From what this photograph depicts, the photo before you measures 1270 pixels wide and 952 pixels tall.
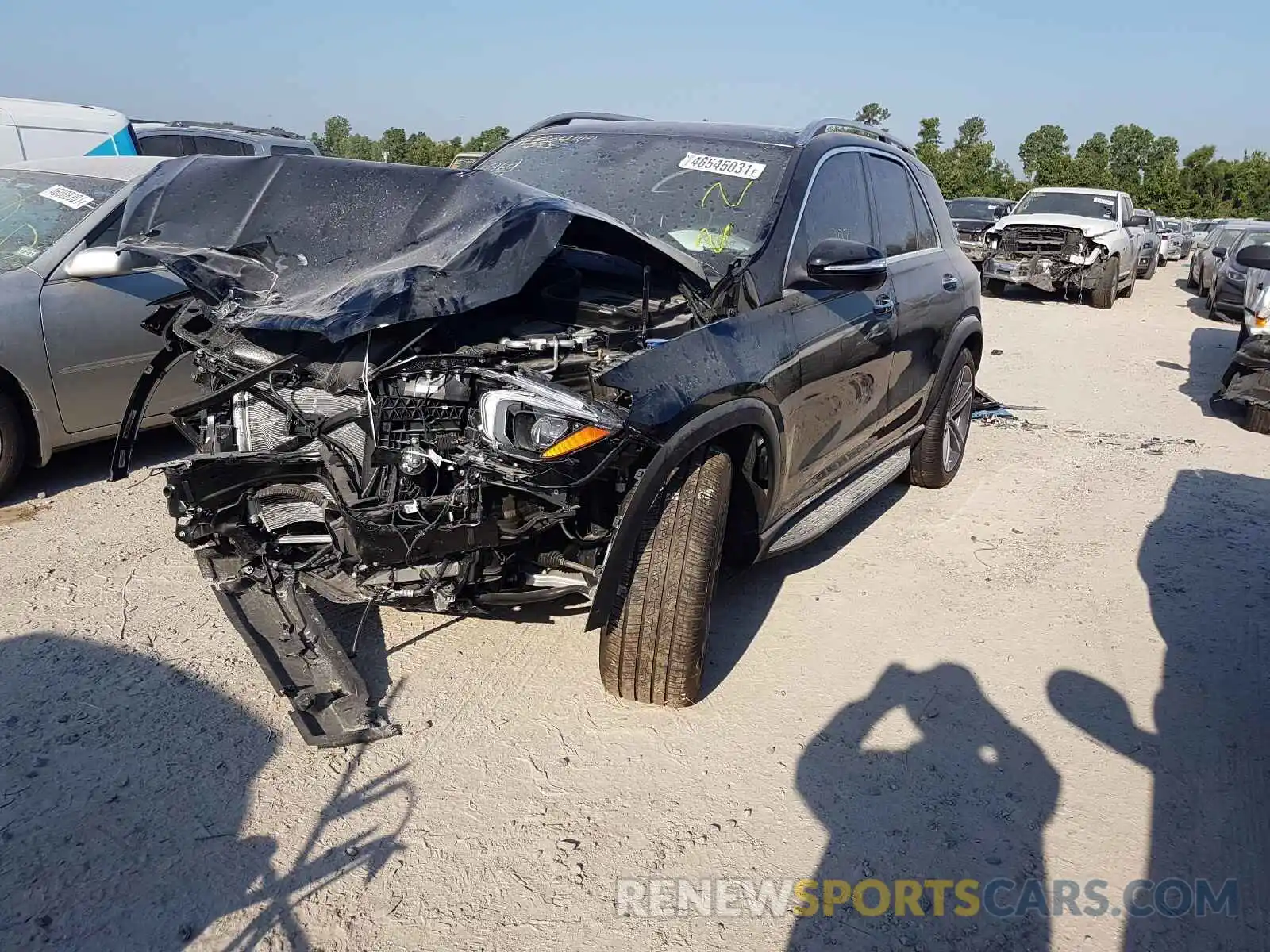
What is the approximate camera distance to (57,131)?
848cm

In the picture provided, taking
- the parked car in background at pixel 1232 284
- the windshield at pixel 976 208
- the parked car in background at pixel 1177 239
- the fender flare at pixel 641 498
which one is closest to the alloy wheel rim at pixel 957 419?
the fender flare at pixel 641 498

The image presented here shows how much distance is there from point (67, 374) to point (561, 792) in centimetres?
378

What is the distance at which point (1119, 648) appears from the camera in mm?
4043

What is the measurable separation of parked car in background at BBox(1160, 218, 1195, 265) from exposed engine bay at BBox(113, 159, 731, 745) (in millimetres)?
28610


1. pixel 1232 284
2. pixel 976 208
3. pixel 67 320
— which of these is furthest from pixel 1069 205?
pixel 67 320

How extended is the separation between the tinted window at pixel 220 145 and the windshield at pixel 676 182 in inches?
390

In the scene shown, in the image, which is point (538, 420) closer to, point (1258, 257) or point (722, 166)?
point (722, 166)

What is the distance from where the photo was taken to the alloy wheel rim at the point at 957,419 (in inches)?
230

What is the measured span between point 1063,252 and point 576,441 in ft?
50.5

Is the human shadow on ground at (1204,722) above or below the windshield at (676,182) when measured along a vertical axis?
below

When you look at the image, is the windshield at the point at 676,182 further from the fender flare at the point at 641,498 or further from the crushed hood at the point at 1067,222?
the crushed hood at the point at 1067,222

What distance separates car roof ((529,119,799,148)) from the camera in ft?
14.2

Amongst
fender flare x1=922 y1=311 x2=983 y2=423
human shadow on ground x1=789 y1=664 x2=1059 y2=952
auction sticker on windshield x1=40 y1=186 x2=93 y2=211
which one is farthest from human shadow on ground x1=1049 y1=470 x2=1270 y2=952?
auction sticker on windshield x1=40 y1=186 x2=93 y2=211

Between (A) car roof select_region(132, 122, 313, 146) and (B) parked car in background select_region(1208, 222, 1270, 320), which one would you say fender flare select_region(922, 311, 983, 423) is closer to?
(B) parked car in background select_region(1208, 222, 1270, 320)
